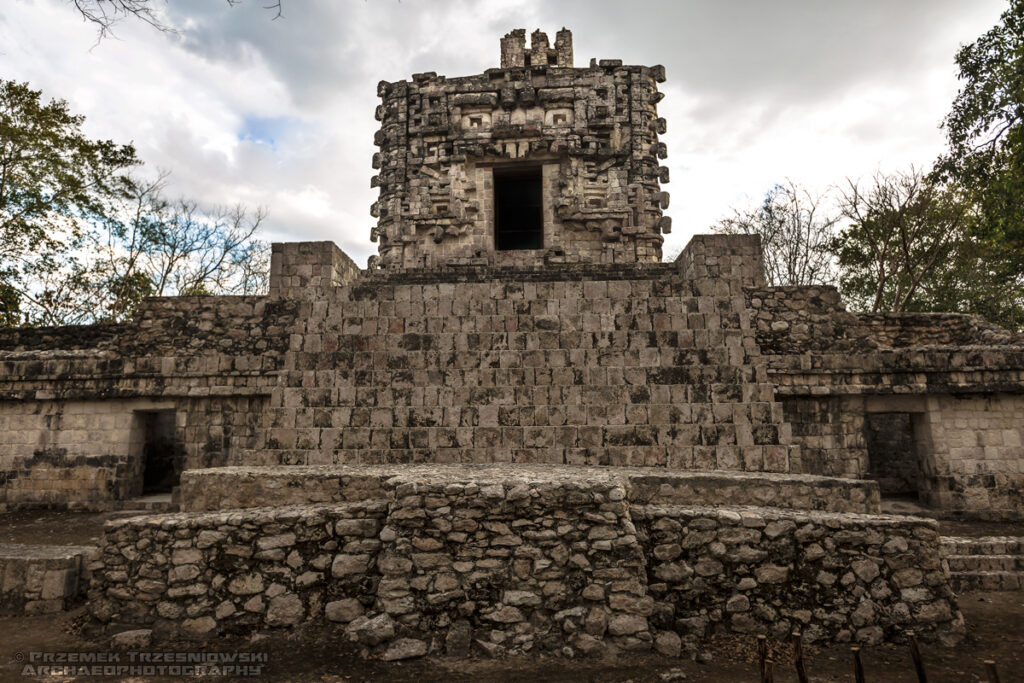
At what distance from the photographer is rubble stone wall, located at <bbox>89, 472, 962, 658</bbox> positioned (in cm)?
406

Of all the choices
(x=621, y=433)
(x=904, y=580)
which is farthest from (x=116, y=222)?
(x=904, y=580)

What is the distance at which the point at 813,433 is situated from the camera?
8.43 m

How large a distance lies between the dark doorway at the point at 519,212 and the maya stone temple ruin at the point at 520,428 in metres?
1.59

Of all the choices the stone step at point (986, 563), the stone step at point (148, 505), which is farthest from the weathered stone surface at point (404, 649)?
the stone step at point (148, 505)

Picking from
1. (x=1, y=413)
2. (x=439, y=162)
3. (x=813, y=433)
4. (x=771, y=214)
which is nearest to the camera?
(x=813, y=433)

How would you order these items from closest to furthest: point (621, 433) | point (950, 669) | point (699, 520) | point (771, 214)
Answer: point (950, 669)
point (699, 520)
point (621, 433)
point (771, 214)

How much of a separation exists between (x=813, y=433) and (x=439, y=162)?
10.6m

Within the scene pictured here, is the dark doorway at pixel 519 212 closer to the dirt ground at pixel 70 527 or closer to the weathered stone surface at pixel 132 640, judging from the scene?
the dirt ground at pixel 70 527

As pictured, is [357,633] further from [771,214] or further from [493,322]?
[771,214]

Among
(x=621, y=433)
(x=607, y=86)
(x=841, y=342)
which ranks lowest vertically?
(x=621, y=433)

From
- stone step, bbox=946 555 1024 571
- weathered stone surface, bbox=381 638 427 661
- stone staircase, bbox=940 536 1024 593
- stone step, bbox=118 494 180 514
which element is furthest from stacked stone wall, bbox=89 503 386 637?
stone step, bbox=946 555 1024 571

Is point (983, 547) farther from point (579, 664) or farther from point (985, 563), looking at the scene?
point (579, 664)

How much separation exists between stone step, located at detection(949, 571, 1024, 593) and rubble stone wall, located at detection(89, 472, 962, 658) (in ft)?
5.76

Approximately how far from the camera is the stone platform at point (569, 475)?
513 centimetres
